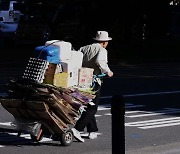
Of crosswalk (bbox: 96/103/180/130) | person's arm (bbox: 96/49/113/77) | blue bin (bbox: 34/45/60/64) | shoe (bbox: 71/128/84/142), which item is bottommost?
crosswalk (bbox: 96/103/180/130)

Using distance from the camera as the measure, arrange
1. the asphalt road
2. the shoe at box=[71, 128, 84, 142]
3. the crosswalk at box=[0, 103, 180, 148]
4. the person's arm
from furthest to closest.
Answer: the crosswalk at box=[0, 103, 180, 148]
the person's arm
the shoe at box=[71, 128, 84, 142]
the asphalt road

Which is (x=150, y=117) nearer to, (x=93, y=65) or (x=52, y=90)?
(x=93, y=65)

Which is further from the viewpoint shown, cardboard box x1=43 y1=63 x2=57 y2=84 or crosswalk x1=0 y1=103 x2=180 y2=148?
crosswalk x1=0 y1=103 x2=180 y2=148

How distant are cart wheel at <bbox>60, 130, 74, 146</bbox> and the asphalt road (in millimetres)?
82

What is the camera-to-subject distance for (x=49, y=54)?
10117 millimetres

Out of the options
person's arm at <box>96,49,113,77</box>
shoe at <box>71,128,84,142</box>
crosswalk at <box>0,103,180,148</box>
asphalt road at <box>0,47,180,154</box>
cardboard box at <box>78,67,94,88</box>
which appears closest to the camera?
asphalt road at <box>0,47,180,154</box>

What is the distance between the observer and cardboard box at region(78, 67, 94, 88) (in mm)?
10414

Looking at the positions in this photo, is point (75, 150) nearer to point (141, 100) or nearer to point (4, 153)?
point (4, 153)

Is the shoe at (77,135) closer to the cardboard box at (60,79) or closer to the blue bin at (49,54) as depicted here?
the cardboard box at (60,79)

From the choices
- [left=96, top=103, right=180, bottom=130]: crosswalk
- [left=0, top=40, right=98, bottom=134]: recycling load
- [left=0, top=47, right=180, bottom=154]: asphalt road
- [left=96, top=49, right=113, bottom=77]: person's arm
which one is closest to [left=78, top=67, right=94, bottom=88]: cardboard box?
[left=0, top=40, right=98, bottom=134]: recycling load

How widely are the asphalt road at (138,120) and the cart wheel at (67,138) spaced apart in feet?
0.27

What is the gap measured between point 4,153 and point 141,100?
7.20 metres

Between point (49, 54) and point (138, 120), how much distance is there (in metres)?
3.60

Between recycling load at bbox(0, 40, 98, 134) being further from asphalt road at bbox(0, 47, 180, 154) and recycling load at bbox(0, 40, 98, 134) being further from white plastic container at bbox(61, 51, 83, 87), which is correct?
asphalt road at bbox(0, 47, 180, 154)
